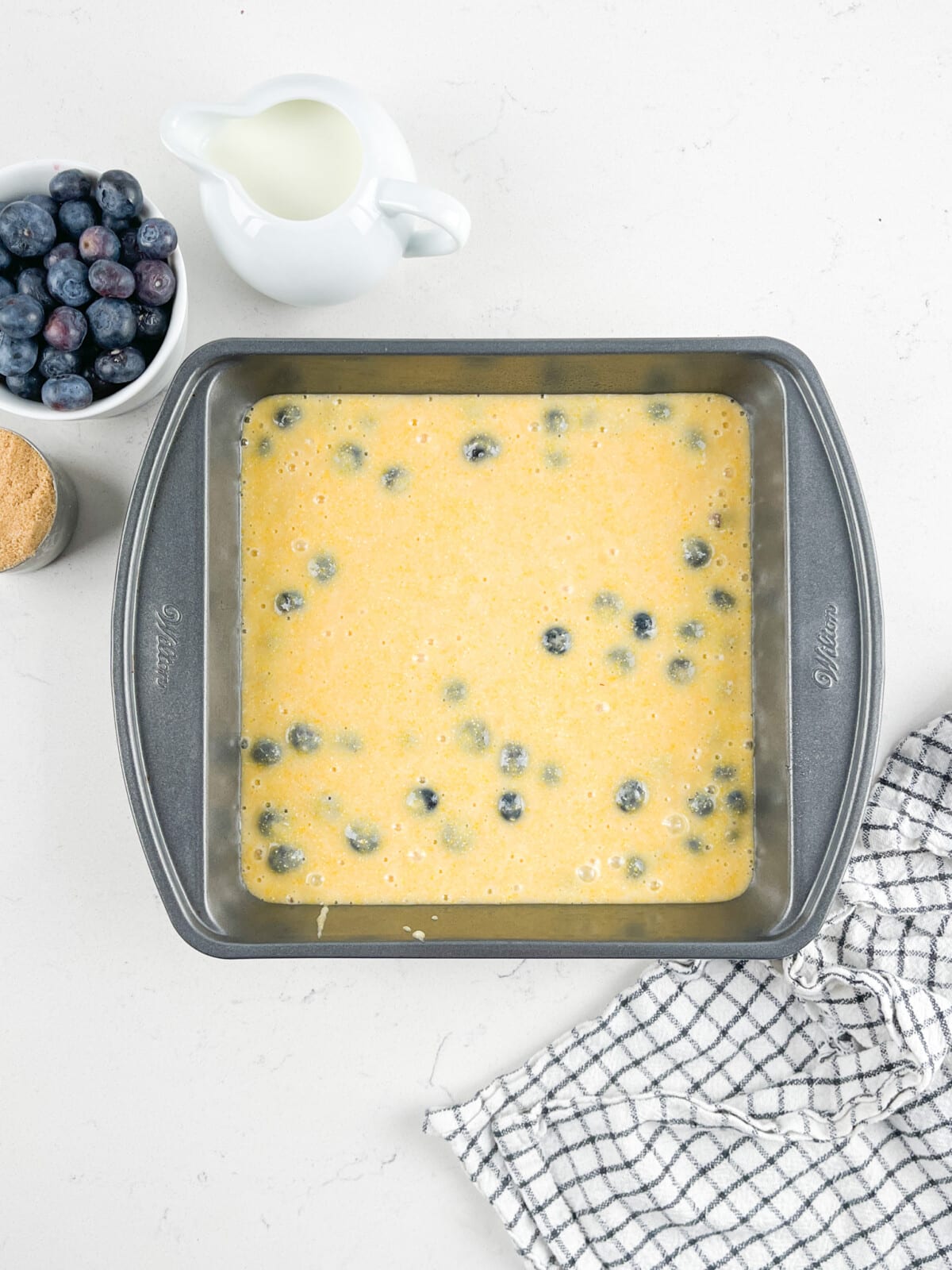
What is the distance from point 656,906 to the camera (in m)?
1.18

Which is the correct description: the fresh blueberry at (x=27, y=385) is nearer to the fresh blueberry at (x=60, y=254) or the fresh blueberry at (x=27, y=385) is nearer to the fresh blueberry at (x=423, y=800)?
the fresh blueberry at (x=60, y=254)

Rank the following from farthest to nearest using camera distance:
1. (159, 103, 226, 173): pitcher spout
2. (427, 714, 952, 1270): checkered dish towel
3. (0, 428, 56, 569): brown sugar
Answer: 1. (427, 714, 952, 1270): checkered dish towel
2. (0, 428, 56, 569): brown sugar
3. (159, 103, 226, 173): pitcher spout

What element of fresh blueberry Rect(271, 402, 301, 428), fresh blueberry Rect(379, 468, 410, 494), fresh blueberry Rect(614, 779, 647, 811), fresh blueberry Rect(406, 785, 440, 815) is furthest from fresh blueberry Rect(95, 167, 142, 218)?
fresh blueberry Rect(614, 779, 647, 811)

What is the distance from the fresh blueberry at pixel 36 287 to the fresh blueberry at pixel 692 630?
73 centimetres

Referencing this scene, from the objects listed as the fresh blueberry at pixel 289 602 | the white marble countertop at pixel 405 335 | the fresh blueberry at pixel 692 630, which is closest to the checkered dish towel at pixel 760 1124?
the white marble countertop at pixel 405 335

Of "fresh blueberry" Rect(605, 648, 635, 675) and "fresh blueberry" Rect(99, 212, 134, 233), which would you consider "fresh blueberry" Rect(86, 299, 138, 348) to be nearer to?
"fresh blueberry" Rect(99, 212, 134, 233)

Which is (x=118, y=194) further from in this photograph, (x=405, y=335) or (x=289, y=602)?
(x=289, y=602)

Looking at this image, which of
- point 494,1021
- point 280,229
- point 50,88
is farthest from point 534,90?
point 494,1021

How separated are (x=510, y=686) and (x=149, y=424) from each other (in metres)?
0.51

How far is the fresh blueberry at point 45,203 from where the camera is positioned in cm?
105

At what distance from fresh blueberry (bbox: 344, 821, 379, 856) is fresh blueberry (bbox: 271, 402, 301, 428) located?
1.46 feet

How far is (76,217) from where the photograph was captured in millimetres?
1057

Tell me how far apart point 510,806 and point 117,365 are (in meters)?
0.61

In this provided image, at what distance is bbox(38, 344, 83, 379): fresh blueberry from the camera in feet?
3.43
